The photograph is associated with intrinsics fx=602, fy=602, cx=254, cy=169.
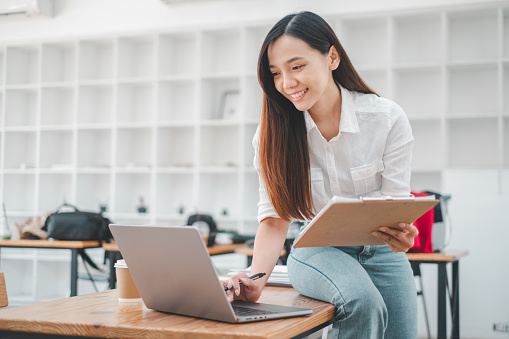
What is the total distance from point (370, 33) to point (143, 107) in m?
2.22

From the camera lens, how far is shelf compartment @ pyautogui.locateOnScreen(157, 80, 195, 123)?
5438mm

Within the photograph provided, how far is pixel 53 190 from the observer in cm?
586

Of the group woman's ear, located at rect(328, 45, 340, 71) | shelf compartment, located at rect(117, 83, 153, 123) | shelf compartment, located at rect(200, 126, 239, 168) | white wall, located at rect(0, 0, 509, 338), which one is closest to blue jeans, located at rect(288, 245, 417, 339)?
woman's ear, located at rect(328, 45, 340, 71)

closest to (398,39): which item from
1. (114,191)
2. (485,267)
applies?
(485,267)

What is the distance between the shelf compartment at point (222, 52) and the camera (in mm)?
5309

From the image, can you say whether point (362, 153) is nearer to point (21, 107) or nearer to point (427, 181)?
point (427, 181)

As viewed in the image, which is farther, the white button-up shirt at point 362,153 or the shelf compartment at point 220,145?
the shelf compartment at point 220,145

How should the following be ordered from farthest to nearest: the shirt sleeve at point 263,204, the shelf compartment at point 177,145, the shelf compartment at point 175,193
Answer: the shelf compartment at point 177,145, the shelf compartment at point 175,193, the shirt sleeve at point 263,204

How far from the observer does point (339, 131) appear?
1.67 metres

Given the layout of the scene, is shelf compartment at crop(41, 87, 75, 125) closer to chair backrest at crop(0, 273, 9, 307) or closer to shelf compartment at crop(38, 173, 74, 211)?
shelf compartment at crop(38, 173, 74, 211)

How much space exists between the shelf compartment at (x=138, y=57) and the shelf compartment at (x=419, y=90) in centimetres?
232

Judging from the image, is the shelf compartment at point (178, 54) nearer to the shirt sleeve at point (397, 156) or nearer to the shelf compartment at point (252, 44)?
the shelf compartment at point (252, 44)

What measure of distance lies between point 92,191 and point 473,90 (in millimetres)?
3515

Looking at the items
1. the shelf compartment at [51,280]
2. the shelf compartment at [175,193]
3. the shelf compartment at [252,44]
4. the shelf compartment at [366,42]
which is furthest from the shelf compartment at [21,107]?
the shelf compartment at [366,42]
